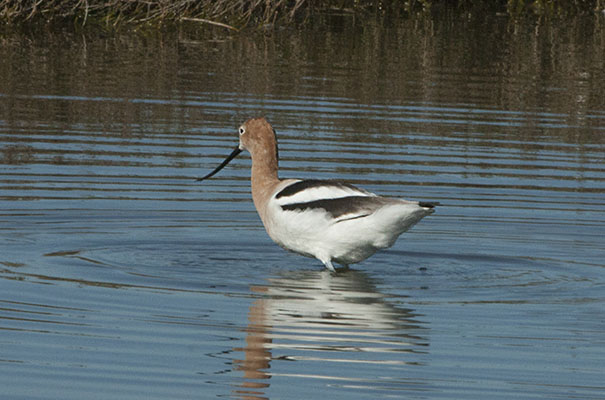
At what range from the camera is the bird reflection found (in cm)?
755

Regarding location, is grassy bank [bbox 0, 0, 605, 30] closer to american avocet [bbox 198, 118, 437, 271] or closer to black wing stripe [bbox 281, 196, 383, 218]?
american avocet [bbox 198, 118, 437, 271]

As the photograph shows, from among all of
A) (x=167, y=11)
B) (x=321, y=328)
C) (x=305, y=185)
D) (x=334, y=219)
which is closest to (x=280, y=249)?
(x=305, y=185)

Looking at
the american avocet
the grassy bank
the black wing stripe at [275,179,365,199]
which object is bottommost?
the american avocet

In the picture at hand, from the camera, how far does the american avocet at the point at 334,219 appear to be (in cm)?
935

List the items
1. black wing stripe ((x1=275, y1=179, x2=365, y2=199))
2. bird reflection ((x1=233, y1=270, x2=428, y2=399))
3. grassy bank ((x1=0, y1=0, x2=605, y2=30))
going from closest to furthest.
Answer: bird reflection ((x1=233, y1=270, x2=428, y2=399)), black wing stripe ((x1=275, y1=179, x2=365, y2=199)), grassy bank ((x1=0, y1=0, x2=605, y2=30))

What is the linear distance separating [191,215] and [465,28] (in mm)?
19368

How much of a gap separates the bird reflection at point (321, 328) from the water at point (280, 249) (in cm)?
2

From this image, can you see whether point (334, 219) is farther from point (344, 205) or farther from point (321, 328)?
point (321, 328)

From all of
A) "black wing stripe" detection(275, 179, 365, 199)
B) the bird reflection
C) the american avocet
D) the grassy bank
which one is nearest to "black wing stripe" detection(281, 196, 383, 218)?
the american avocet

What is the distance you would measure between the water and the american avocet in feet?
0.84

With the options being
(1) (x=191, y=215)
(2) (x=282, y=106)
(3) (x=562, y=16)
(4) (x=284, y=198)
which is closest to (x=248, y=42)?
(2) (x=282, y=106)

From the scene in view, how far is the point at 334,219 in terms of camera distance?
966 centimetres

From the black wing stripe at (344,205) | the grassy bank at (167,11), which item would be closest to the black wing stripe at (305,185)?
the black wing stripe at (344,205)

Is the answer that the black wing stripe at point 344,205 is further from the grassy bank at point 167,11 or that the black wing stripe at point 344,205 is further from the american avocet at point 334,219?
the grassy bank at point 167,11
